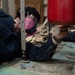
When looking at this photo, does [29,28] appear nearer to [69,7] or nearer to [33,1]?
[69,7]

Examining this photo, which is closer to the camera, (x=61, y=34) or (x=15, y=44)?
(x=61, y=34)

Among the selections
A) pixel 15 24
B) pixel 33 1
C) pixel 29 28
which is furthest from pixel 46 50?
pixel 33 1

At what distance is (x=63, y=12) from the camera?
129 centimetres

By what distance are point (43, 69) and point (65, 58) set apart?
37cm

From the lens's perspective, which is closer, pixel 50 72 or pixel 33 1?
pixel 50 72

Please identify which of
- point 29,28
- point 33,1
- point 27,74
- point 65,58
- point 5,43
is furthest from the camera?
point 33,1

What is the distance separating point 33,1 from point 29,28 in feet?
6.66

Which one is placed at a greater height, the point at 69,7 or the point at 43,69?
the point at 69,7

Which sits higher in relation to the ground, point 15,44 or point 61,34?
point 61,34

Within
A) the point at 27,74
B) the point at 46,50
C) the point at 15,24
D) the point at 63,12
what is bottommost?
the point at 27,74

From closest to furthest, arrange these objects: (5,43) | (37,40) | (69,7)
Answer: (69,7) < (5,43) < (37,40)

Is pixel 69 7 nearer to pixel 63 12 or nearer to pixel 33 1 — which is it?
pixel 63 12

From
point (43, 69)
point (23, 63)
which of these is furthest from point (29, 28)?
point (43, 69)

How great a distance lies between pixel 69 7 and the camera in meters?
1.28
